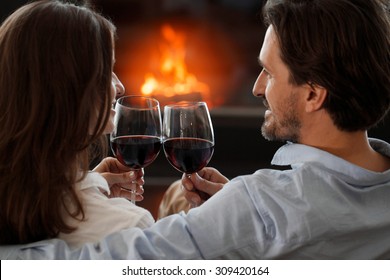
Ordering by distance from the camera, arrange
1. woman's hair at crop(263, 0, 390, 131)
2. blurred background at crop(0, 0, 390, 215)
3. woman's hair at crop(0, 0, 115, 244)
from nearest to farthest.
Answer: woman's hair at crop(0, 0, 115, 244) < woman's hair at crop(263, 0, 390, 131) < blurred background at crop(0, 0, 390, 215)

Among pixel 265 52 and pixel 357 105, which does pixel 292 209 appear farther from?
pixel 265 52

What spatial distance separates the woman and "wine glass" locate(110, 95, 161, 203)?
6.0 inches

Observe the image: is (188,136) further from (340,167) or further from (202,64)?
(202,64)

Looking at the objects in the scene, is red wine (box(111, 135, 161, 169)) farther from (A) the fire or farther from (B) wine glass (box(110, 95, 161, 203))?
(A) the fire

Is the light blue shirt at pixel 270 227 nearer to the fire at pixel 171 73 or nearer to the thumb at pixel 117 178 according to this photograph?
the thumb at pixel 117 178

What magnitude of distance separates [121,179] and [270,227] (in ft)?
1.44

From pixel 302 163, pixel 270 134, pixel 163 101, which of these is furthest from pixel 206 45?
pixel 302 163

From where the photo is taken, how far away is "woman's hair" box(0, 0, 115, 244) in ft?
3.76

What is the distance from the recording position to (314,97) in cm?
134

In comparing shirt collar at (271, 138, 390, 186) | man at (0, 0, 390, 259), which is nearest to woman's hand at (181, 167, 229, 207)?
man at (0, 0, 390, 259)

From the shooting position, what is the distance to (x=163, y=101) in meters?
3.13

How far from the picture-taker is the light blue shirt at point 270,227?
1.15 m

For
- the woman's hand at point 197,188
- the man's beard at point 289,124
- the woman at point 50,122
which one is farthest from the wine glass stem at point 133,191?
the man's beard at point 289,124

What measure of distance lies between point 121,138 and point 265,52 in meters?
0.37
